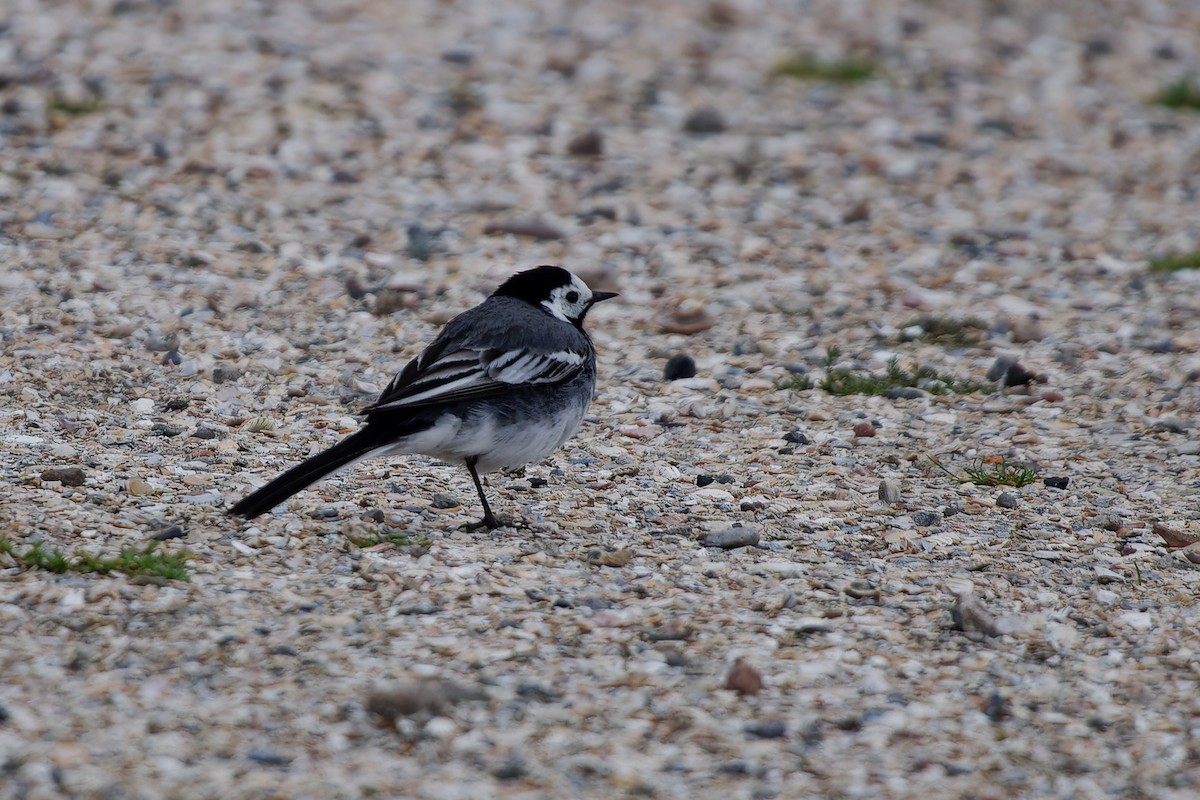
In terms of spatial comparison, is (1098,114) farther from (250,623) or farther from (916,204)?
(250,623)

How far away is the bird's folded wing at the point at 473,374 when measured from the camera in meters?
6.70

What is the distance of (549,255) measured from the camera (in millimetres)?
10750

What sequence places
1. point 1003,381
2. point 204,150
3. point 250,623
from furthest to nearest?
point 204,150 < point 1003,381 < point 250,623

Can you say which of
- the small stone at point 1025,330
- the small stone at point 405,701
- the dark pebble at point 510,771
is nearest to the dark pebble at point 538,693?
the small stone at point 405,701

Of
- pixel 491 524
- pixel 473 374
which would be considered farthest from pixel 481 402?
pixel 491 524

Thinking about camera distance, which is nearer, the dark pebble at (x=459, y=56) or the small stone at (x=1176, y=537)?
the small stone at (x=1176, y=537)

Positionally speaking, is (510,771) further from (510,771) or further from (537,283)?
(537,283)

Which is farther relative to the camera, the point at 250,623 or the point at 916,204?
the point at 916,204

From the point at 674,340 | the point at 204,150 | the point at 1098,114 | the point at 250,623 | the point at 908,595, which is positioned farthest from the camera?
the point at 1098,114

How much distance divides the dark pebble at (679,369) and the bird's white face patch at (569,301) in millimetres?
1153

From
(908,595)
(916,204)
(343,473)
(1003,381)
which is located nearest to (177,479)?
(343,473)

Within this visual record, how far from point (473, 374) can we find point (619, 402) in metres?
1.95

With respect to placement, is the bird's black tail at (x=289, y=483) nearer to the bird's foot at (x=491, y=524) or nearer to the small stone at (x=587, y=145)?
the bird's foot at (x=491, y=524)

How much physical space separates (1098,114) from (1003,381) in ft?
19.9
